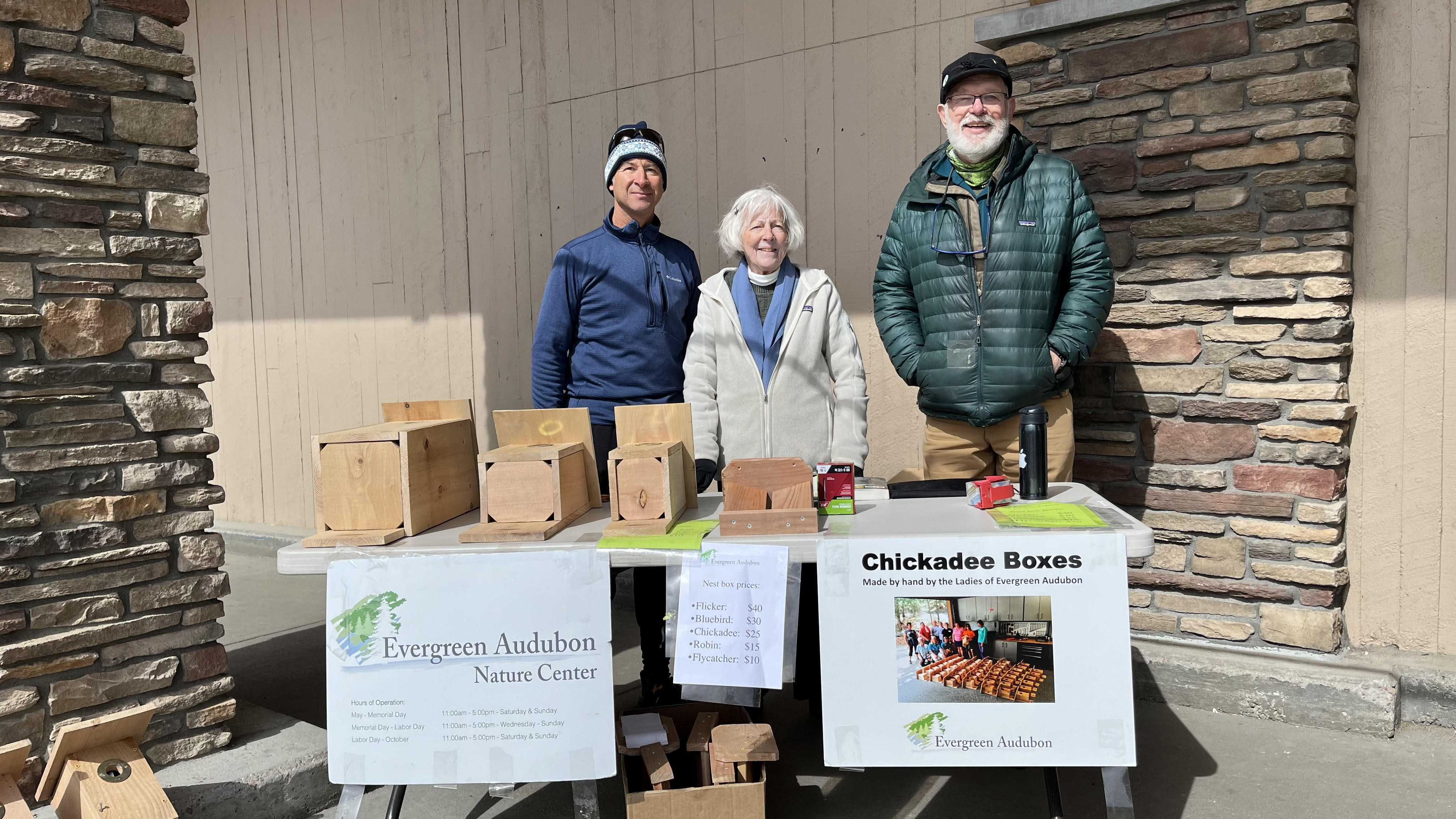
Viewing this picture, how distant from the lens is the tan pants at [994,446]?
327cm

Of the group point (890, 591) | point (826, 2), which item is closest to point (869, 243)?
point (826, 2)

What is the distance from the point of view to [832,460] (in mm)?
3303

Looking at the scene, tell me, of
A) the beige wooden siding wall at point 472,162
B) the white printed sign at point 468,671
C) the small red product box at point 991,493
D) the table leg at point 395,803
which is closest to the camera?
the white printed sign at point 468,671

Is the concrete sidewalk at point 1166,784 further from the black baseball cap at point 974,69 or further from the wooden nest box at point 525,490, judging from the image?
the black baseball cap at point 974,69

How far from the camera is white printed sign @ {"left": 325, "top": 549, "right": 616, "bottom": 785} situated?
2.38m

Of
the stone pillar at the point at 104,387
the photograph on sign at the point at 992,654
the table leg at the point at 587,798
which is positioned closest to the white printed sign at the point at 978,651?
the photograph on sign at the point at 992,654

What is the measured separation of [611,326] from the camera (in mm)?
3459

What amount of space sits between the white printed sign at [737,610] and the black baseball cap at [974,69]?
1643 mm

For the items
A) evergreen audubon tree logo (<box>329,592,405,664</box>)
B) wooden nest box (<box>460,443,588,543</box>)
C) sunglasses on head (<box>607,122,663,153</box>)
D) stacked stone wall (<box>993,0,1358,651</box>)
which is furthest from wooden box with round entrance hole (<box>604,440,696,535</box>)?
stacked stone wall (<box>993,0,1358,651</box>)

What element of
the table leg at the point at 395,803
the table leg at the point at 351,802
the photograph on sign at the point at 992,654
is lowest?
the table leg at the point at 395,803

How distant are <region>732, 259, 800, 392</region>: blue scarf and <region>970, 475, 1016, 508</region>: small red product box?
823 mm

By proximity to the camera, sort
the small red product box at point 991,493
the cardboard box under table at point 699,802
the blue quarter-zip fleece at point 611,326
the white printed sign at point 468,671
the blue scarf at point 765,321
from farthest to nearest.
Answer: the blue quarter-zip fleece at point 611,326
the blue scarf at point 765,321
the small red product box at point 991,493
the cardboard box under table at point 699,802
the white printed sign at point 468,671

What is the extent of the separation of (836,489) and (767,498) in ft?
0.79

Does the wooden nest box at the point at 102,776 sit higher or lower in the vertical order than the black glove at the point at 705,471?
lower
